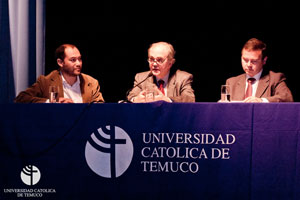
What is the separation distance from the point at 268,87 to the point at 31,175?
82.4 inches

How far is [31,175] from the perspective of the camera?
113 inches

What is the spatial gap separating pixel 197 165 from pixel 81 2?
2963mm

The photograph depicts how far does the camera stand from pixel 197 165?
2785mm

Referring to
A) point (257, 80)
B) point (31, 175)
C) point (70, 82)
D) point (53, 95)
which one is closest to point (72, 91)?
point (70, 82)

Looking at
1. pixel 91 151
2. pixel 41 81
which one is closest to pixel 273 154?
pixel 91 151

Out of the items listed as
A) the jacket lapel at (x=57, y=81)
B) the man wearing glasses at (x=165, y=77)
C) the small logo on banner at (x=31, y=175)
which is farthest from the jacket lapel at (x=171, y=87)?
the small logo on banner at (x=31, y=175)

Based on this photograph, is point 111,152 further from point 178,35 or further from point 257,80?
point 178,35

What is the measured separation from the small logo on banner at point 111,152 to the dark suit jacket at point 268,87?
1355 mm

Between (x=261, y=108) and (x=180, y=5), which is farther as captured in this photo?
(x=180, y=5)

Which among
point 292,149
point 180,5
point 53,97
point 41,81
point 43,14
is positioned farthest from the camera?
point 180,5

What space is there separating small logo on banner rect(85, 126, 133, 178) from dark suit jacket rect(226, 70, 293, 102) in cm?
135

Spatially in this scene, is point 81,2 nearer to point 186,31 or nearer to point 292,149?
point 186,31

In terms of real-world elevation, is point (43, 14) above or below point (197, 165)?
above

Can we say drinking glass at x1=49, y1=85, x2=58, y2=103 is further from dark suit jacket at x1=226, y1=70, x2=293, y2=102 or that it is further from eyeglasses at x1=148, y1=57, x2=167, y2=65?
dark suit jacket at x1=226, y1=70, x2=293, y2=102
